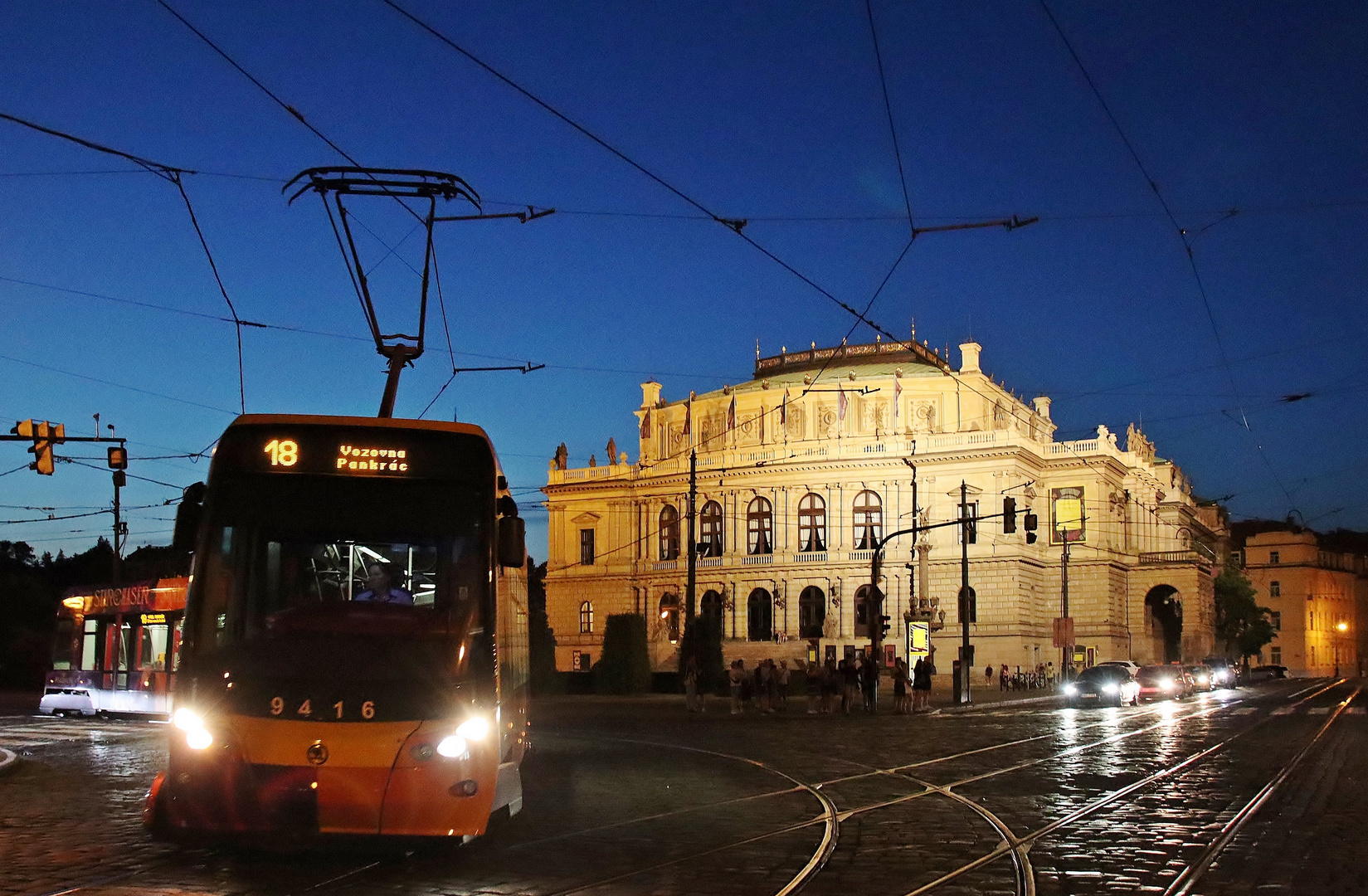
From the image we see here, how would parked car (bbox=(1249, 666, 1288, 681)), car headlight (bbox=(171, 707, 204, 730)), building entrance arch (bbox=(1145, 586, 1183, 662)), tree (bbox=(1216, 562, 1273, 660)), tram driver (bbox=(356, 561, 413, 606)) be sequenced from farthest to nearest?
parked car (bbox=(1249, 666, 1288, 681)) → tree (bbox=(1216, 562, 1273, 660)) → building entrance arch (bbox=(1145, 586, 1183, 662)) → tram driver (bbox=(356, 561, 413, 606)) → car headlight (bbox=(171, 707, 204, 730))

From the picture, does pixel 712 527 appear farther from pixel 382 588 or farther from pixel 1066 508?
pixel 382 588

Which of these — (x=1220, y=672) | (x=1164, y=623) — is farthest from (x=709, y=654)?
(x=1164, y=623)

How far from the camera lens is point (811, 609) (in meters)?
70.1

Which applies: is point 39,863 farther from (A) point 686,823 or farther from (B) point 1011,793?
(B) point 1011,793

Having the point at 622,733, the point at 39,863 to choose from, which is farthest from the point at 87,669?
the point at 39,863

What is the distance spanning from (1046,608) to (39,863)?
210 feet

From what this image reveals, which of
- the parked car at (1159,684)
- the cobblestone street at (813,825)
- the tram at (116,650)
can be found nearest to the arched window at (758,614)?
the parked car at (1159,684)

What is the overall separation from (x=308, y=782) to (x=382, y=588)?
1.22 m

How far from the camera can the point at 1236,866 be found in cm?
866

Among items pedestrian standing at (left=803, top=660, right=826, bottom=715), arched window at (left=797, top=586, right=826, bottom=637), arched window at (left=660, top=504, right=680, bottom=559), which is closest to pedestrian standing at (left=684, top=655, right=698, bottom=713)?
pedestrian standing at (left=803, top=660, right=826, bottom=715)

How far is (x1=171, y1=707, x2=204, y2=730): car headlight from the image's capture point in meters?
7.84

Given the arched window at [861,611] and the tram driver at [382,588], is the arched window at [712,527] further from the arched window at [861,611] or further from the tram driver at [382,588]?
the tram driver at [382,588]

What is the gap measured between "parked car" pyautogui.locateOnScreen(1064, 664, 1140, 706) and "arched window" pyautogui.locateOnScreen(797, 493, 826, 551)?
30546 millimetres

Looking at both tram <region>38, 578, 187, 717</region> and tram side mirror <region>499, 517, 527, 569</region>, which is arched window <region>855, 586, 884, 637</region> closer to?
tram <region>38, 578, 187, 717</region>
